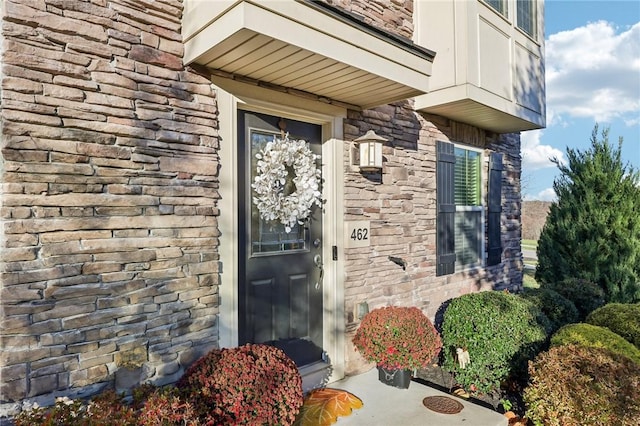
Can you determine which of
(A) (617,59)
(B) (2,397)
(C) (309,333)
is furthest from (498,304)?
(A) (617,59)

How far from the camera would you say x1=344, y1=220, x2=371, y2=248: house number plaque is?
3143mm

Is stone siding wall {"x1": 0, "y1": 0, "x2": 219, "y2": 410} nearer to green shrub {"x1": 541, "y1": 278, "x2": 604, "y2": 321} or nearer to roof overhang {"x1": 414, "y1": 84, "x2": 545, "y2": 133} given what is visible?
roof overhang {"x1": 414, "y1": 84, "x2": 545, "y2": 133}

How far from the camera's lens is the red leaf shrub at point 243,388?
1779mm

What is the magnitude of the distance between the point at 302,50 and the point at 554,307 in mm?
3581

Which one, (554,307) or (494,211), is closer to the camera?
(554,307)

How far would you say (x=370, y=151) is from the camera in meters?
3.14

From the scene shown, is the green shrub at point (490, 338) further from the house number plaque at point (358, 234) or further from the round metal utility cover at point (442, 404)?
the house number plaque at point (358, 234)

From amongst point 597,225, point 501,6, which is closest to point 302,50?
point 501,6

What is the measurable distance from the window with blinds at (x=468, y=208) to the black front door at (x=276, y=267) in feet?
7.08

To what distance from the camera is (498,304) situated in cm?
312

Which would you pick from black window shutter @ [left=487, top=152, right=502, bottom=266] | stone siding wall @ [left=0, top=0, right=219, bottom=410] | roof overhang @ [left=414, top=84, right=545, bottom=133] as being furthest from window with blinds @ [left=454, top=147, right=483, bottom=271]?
stone siding wall @ [left=0, top=0, right=219, bottom=410]

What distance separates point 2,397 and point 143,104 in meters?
1.55

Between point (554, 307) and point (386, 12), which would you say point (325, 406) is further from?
point (386, 12)

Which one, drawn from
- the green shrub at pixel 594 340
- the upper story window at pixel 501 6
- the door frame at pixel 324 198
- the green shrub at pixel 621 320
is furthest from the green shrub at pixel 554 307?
the upper story window at pixel 501 6
